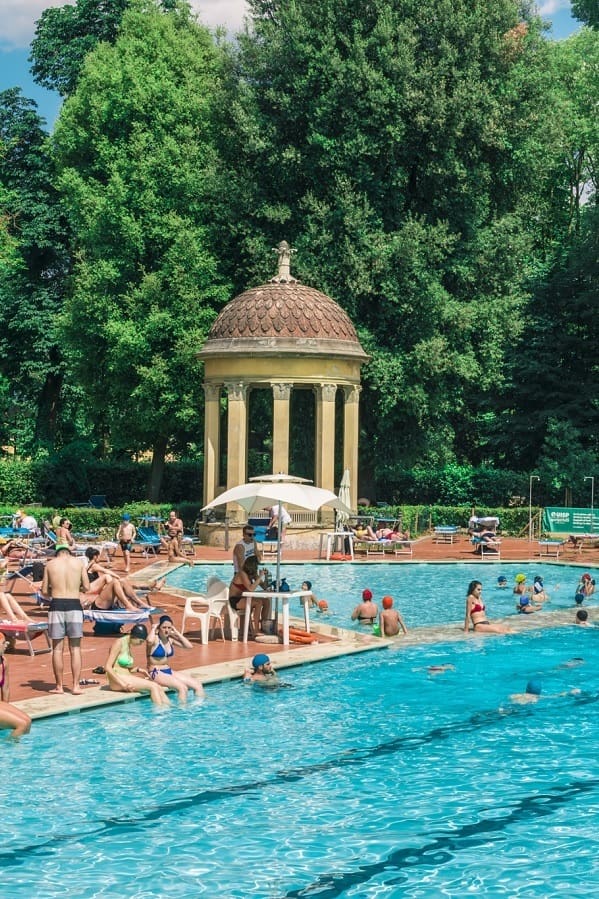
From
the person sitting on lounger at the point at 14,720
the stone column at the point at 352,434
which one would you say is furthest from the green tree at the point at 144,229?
the person sitting on lounger at the point at 14,720

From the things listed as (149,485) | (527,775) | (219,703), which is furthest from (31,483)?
(527,775)

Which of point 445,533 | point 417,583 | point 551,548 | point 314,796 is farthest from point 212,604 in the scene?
point 445,533

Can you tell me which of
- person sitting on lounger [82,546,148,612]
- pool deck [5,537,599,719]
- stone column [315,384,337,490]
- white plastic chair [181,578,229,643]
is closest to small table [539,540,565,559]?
stone column [315,384,337,490]

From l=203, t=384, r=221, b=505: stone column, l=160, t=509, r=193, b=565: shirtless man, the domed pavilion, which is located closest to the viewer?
l=160, t=509, r=193, b=565: shirtless man

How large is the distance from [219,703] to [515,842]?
5409 mm

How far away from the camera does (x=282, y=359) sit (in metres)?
35.6

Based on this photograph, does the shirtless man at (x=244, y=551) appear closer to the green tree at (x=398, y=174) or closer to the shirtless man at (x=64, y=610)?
the shirtless man at (x=64, y=610)

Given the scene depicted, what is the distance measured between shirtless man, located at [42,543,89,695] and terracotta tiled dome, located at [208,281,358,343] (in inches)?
837

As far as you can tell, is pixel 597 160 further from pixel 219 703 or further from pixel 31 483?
pixel 219 703

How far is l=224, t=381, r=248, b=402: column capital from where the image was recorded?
36219mm

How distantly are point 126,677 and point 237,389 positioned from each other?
70.7 feet

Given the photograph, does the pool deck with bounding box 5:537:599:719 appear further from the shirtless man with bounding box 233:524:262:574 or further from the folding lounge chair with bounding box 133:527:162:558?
the folding lounge chair with bounding box 133:527:162:558

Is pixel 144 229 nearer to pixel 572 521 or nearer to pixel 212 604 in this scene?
pixel 572 521

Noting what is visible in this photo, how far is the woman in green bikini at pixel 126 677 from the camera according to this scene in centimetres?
1510
